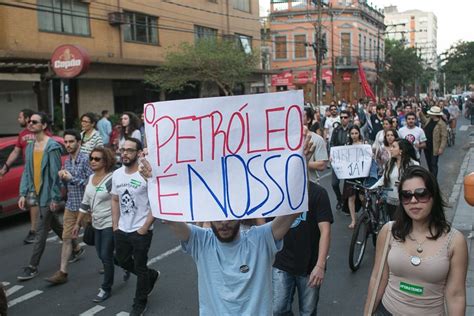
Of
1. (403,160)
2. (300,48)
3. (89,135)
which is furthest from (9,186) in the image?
(300,48)

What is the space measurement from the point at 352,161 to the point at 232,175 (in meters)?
4.89

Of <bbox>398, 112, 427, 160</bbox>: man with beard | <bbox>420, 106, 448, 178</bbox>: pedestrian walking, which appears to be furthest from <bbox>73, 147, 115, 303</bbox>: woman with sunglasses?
<bbox>420, 106, 448, 178</bbox>: pedestrian walking

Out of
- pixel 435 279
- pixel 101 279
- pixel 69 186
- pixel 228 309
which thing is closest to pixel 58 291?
pixel 101 279

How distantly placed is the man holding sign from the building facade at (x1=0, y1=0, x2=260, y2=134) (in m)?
14.4

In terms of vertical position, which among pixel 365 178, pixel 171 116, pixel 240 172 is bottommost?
pixel 365 178

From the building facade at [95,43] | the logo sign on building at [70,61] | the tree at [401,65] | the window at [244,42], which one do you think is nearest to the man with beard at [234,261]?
the logo sign on building at [70,61]

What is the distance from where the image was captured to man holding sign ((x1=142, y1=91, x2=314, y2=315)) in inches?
106

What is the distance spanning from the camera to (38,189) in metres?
6.16

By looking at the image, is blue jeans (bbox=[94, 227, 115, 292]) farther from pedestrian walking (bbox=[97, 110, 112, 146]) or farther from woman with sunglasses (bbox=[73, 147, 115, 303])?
pedestrian walking (bbox=[97, 110, 112, 146])

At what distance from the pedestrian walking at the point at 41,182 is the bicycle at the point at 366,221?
354cm

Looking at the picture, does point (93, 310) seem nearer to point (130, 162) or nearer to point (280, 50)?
point (130, 162)

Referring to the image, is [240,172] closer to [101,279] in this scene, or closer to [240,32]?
[101,279]

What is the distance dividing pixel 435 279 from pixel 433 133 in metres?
8.00

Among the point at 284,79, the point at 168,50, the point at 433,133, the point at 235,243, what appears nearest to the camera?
the point at 235,243
